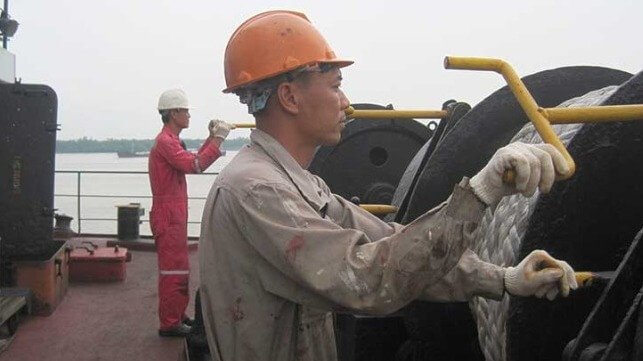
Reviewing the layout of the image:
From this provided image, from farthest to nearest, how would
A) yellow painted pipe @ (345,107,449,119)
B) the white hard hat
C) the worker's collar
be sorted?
the white hard hat → yellow painted pipe @ (345,107,449,119) → the worker's collar

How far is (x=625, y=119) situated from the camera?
5.46ft

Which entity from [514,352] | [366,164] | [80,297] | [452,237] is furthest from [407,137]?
[80,297]

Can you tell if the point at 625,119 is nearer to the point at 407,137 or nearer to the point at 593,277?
the point at 593,277

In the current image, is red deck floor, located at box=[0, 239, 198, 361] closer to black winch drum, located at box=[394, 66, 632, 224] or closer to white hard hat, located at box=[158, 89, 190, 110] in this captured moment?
white hard hat, located at box=[158, 89, 190, 110]

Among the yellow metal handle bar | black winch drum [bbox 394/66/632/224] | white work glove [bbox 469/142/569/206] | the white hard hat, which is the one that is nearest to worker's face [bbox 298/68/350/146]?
white work glove [bbox 469/142/569/206]

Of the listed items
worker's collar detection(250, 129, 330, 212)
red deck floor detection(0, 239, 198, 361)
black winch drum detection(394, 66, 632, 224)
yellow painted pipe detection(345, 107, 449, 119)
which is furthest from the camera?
red deck floor detection(0, 239, 198, 361)

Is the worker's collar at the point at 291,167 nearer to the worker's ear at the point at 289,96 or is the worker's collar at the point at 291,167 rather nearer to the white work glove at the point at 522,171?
the worker's ear at the point at 289,96

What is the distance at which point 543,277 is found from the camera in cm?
164

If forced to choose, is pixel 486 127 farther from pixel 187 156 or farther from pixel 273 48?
pixel 187 156

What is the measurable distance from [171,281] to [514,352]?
391 cm

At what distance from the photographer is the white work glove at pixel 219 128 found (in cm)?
539

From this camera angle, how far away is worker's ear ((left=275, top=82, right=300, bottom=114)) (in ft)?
6.34

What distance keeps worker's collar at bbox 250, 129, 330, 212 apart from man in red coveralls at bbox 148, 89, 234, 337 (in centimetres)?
344

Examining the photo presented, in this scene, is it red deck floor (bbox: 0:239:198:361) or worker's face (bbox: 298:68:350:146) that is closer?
worker's face (bbox: 298:68:350:146)
